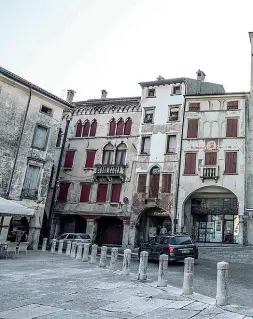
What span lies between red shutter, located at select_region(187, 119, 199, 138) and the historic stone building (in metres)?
5.31

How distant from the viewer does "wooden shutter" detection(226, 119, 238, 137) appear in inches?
1072

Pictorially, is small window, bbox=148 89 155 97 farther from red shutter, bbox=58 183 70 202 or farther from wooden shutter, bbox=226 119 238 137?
red shutter, bbox=58 183 70 202

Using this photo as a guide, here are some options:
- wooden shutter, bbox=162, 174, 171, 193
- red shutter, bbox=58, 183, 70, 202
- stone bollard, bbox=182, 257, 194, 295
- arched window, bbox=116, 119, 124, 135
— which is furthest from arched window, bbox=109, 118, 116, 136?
stone bollard, bbox=182, 257, 194, 295

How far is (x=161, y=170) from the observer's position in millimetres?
28859

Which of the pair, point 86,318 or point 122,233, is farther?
point 122,233

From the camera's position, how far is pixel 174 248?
16.1 meters

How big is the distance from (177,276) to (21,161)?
16.5 m

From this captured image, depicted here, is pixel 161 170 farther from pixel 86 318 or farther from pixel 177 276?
pixel 86 318

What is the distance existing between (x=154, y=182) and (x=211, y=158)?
5622 mm

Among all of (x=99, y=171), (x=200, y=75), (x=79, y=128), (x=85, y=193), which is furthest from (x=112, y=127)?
(x=200, y=75)

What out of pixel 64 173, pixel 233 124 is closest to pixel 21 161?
pixel 64 173

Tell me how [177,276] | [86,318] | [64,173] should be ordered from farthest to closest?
1. [64,173]
2. [177,276]
3. [86,318]

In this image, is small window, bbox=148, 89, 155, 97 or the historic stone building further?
small window, bbox=148, 89, 155, 97

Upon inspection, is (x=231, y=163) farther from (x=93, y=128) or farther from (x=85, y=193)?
(x=93, y=128)
